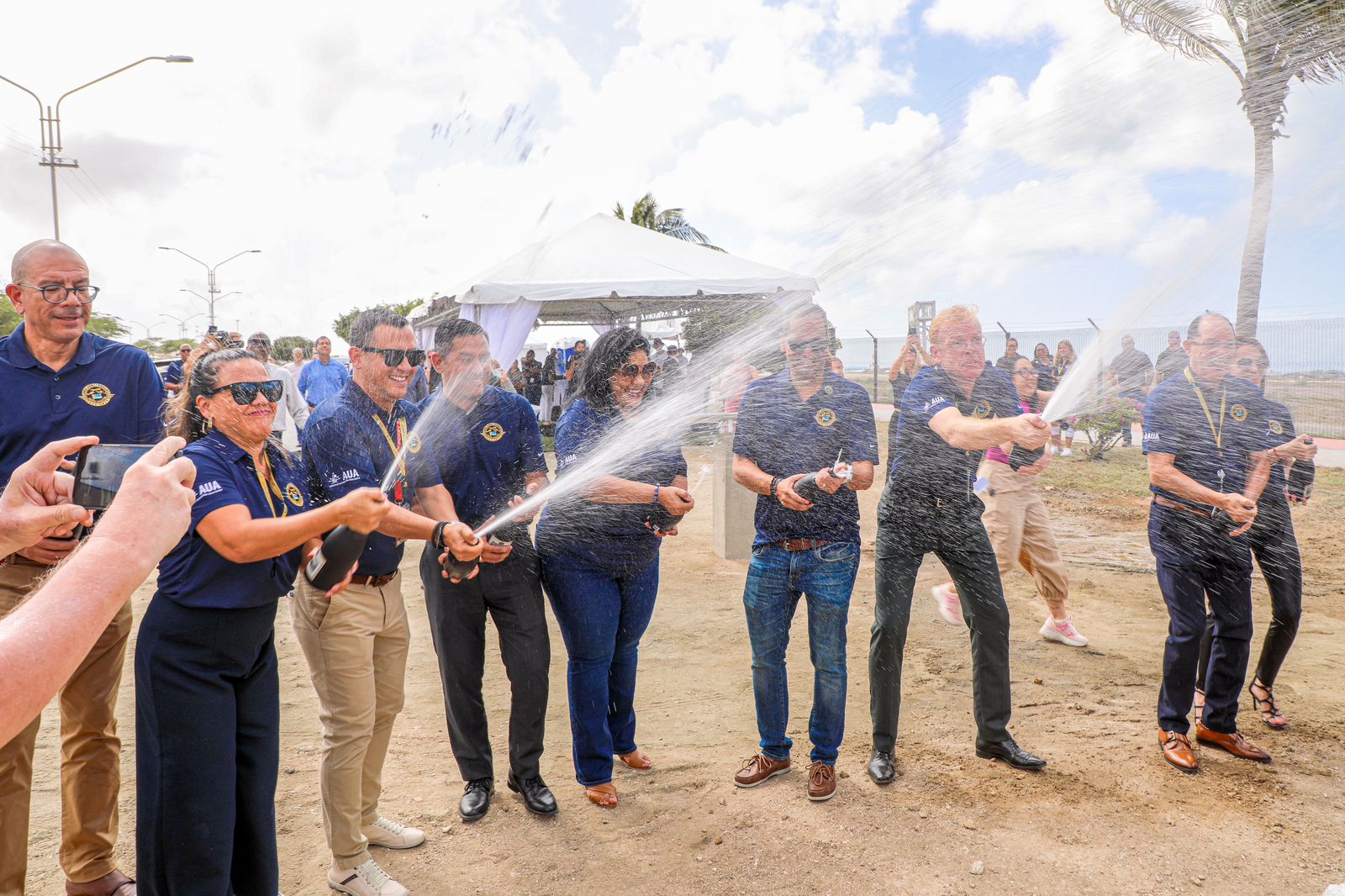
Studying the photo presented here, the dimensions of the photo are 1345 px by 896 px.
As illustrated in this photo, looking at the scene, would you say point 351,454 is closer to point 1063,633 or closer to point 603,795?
point 603,795

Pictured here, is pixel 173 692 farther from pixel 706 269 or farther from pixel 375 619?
pixel 706 269

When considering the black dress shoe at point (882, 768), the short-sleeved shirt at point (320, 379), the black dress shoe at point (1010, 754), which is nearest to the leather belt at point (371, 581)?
the black dress shoe at point (882, 768)

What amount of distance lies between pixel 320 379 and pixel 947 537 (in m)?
9.50

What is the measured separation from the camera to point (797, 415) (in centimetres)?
383

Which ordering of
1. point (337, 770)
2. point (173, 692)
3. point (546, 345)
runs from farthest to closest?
Result: point (546, 345)
point (337, 770)
point (173, 692)

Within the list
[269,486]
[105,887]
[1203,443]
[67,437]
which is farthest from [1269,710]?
[67,437]

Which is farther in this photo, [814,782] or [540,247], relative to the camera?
[540,247]

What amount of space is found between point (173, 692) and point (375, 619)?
852mm

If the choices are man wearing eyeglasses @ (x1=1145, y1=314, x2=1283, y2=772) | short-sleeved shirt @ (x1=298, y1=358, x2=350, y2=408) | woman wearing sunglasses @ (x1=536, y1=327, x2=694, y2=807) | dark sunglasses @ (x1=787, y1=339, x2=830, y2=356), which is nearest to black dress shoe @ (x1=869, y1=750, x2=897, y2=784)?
woman wearing sunglasses @ (x1=536, y1=327, x2=694, y2=807)

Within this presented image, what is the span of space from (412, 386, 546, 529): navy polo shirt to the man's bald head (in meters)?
1.51

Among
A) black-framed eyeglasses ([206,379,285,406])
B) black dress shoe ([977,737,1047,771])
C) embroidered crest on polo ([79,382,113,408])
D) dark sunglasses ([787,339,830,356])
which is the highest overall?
dark sunglasses ([787,339,830,356])

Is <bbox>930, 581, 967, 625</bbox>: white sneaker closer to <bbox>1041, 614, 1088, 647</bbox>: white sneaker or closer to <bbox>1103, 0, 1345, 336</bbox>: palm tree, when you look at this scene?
<bbox>1041, 614, 1088, 647</bbox>: white sneaker

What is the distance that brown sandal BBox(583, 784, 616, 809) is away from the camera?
12.1 ft

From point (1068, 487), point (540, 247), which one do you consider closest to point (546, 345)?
point (540, 247)
